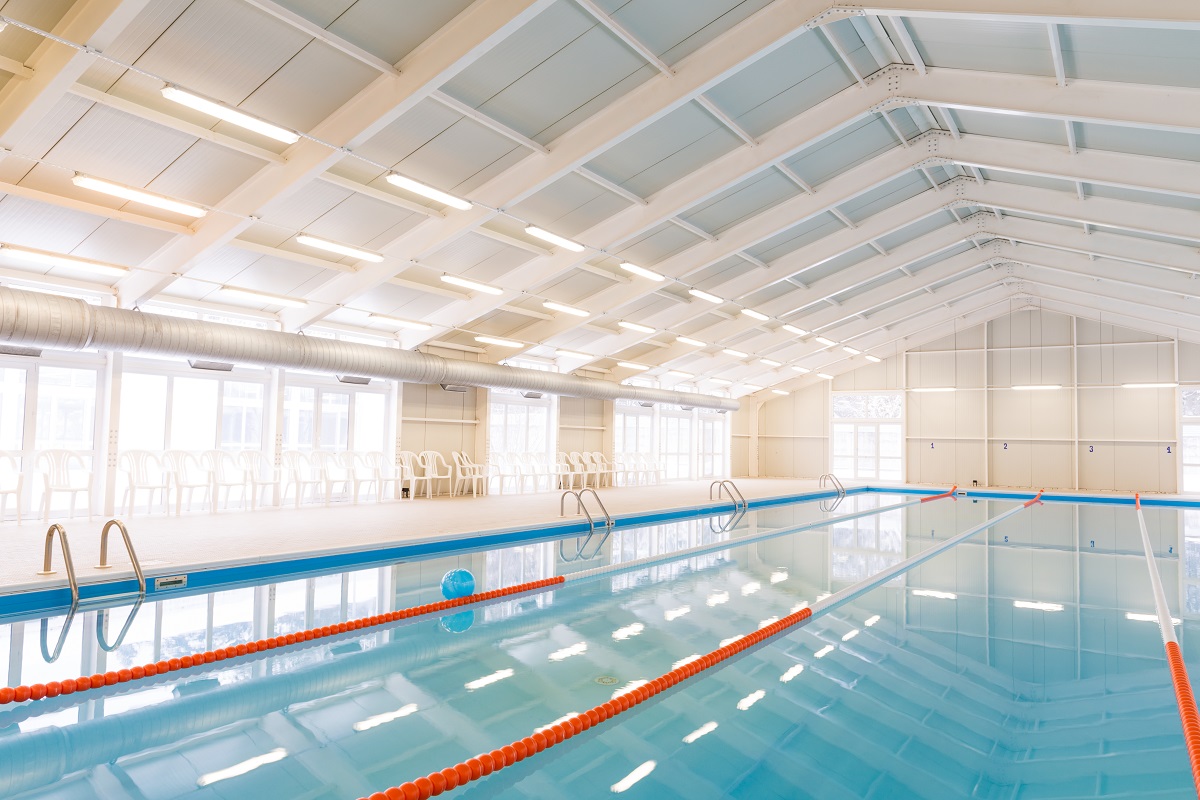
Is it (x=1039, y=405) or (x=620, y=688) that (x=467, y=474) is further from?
(x=1039, y=405)

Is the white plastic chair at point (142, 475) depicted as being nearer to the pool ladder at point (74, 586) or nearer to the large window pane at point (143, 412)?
the large window pane at point (143, 412)

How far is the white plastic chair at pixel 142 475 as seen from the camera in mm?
9234

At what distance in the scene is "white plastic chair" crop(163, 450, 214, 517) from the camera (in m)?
9.42

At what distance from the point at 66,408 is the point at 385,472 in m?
5.04

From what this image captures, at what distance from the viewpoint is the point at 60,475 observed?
878 centimetres

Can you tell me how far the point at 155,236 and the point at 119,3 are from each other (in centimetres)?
420

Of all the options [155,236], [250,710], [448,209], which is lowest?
[250,710]

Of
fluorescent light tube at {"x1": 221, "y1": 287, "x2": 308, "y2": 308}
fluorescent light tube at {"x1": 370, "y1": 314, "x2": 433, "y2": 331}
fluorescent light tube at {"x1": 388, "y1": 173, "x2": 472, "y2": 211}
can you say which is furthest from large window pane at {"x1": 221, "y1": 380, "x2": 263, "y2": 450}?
fluorescent light tube at {"x1": 388, "y1": 173, "x2": 472, "y2": 211}

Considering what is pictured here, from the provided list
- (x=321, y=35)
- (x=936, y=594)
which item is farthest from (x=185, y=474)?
(x=936, y=594)

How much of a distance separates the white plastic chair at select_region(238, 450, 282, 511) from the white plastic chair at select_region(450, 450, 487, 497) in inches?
137

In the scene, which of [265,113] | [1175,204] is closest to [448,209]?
[265,113]

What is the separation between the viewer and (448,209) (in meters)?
8.81

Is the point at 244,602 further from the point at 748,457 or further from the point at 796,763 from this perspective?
the point at 748,457

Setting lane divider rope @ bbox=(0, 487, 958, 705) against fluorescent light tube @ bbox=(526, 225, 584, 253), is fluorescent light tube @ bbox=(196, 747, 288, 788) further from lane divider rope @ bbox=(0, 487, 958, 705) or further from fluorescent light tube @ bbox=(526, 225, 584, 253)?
fluorescent light tube @ bbox=(526, 225, 584, 253)
